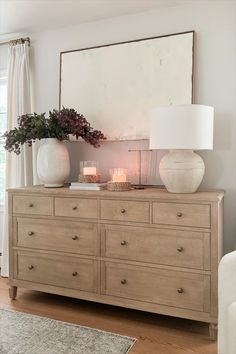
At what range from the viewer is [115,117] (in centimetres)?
291

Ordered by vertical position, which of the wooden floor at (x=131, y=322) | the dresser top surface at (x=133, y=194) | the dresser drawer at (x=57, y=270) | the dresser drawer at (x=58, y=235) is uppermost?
the dresser top surface at (x=133, y=194)

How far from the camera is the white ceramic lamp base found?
2.26 m

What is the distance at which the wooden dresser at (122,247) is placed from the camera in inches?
85.9

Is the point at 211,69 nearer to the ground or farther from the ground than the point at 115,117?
farther from the ground

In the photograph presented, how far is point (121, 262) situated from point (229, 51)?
5.67 feet

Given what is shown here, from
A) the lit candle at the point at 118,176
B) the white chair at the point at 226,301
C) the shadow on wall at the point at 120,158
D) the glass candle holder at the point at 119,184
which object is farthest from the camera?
the shadow on wall at the point at 120,158

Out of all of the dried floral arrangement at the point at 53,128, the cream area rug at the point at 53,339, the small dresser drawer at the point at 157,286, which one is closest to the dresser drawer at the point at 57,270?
the small dresser drawer at the point at 157,286

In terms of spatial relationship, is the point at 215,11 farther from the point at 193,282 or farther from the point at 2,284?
the point at 2,284

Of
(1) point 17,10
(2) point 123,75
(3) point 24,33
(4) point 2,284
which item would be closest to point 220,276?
(2) point 123,75

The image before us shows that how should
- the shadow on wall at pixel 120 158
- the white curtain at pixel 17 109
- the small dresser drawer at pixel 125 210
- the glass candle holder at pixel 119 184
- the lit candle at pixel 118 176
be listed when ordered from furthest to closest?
the white curtain at pixel 17 109 < the shadow on wall at pixel 120 158 < the lit candle at pixel 118 176 < the glass candle holder at pixel 119 184 < the small dresser drawer at pixel 125 210

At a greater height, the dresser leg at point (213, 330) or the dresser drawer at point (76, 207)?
the dresser drawer at point (76, 207)

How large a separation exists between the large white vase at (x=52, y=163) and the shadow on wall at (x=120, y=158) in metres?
0.34

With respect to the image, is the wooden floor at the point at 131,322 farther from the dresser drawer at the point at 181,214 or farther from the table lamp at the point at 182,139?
the table lamp at the point at 182,139

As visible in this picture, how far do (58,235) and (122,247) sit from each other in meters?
0.54
